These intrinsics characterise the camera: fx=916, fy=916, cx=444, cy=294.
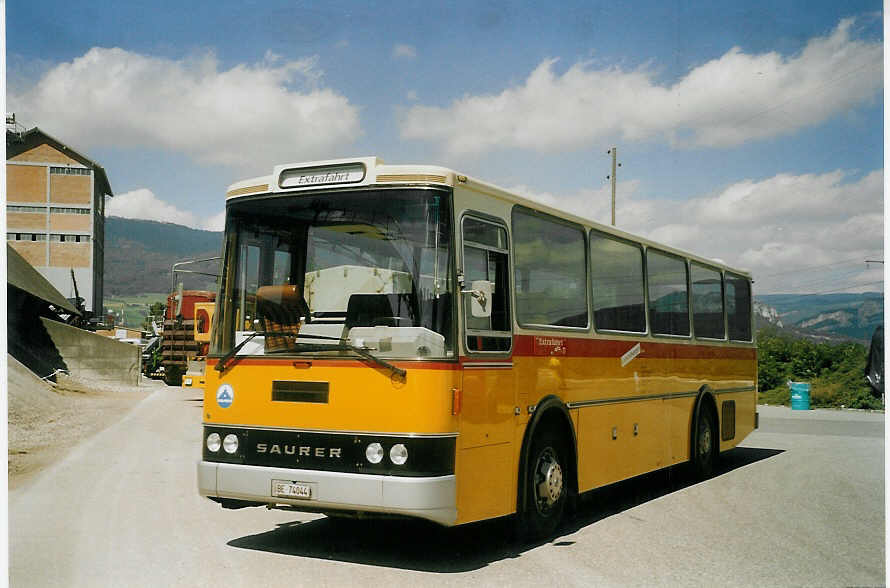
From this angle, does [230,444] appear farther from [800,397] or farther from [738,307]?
[800,397]

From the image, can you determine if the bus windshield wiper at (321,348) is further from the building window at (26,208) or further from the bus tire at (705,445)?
the building window at (26,208)

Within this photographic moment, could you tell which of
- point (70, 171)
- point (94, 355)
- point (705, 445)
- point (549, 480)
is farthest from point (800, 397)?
point (70, 171)

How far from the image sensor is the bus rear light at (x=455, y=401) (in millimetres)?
7020

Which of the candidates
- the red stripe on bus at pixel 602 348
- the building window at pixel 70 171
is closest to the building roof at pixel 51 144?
the building window at pixel 70 171

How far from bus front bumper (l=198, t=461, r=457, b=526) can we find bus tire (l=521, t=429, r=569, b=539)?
4.65 ft

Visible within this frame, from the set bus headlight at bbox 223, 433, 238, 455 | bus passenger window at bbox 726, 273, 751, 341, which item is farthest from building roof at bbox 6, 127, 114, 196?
bus headlight at bbox 223, 433, 238, 455

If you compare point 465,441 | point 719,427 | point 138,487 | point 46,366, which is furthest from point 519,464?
point 46,366

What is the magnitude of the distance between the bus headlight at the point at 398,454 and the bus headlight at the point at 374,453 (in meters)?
0.08

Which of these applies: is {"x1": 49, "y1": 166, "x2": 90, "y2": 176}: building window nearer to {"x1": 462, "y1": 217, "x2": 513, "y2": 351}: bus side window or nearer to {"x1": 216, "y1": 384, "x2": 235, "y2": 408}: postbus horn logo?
{"x1": 216, "y1": 384, "x2": 235, "y2": 408}: postbus horn logo

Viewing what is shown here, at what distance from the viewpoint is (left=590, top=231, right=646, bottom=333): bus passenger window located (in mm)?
10031

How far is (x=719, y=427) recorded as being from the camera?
14.0m

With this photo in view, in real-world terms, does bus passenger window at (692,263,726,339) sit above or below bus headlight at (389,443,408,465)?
above

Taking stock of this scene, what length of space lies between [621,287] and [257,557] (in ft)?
17.3

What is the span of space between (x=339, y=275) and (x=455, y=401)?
1516 mm
